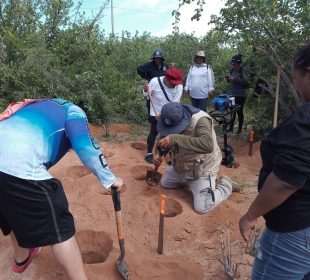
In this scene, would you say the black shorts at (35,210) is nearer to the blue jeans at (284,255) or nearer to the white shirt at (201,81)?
the blue jeans at (284,255)

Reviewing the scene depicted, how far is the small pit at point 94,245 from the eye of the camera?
123 inches

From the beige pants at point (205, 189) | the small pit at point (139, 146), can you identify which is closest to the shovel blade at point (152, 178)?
the beige pants at point (205, 189)

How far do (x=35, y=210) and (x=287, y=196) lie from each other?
4.60 ft

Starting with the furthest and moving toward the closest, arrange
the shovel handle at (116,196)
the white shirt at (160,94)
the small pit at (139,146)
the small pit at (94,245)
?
the small pit at (139,146) → the white shirt at (160,94) → the small pit at (94,245) → the shovel handle at (116,196)

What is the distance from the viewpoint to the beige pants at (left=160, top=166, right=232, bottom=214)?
150 inches

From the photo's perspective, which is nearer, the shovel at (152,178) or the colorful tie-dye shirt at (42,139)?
the colorful tie-dye shirt at (42,139)

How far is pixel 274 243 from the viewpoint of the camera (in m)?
1.68

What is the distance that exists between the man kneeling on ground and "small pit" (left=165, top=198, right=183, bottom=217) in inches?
7.4

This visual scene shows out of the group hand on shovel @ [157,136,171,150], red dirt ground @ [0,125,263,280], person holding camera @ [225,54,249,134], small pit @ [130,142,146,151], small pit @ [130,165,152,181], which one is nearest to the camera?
red dirt ground @ [0,125,263,280]

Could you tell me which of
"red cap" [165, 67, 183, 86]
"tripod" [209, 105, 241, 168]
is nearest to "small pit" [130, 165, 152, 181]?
"tripod" [209, 105, 241, 168]

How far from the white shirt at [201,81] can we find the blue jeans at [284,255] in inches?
213

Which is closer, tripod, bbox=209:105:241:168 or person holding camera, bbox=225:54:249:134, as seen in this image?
tripod, bbox=209:105:241:168

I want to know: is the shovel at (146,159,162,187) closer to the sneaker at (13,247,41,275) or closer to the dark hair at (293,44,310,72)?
the sneaker at (13,247,41,275)

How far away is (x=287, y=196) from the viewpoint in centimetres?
151
